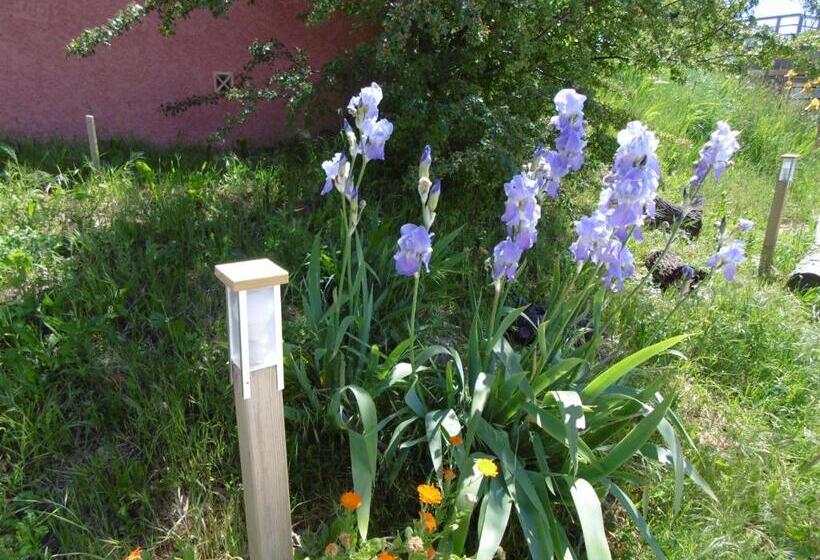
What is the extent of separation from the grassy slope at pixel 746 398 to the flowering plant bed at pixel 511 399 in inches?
11.9

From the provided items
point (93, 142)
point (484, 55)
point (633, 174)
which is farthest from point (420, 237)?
point (93, 142)

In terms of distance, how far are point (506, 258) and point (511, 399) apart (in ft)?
1.55

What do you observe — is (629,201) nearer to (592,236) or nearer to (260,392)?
(592,236)

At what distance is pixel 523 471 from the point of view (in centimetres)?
179

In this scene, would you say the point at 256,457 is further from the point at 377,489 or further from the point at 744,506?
the point at 744,506

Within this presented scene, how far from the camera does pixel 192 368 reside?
2051 millimetres

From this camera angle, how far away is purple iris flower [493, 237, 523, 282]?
179 centimetres

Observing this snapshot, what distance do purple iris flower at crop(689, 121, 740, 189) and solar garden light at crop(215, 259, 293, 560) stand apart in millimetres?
1452

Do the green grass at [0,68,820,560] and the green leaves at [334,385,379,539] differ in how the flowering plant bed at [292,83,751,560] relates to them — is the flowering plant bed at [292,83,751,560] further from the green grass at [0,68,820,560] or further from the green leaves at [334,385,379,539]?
the green grass at [0,68,820,560]

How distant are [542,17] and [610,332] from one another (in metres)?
1.69

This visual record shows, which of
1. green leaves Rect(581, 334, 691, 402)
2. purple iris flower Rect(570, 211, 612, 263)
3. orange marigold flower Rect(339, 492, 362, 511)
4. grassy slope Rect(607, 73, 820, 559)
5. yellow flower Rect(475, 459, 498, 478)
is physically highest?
purple iris flower Rect(570, 211, 612, 263)

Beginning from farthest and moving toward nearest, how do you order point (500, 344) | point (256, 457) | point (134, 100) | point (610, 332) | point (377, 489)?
point (134, 100), point (610, 332), point (500, 344), point (377, 489), point (256, 457)

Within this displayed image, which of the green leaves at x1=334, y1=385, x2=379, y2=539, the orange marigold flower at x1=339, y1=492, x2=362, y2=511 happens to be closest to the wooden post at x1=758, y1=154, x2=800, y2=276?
the green leaves at x1=334, y1=385, x2=379, y2=539

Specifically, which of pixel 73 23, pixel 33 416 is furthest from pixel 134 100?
pixel 33 416
